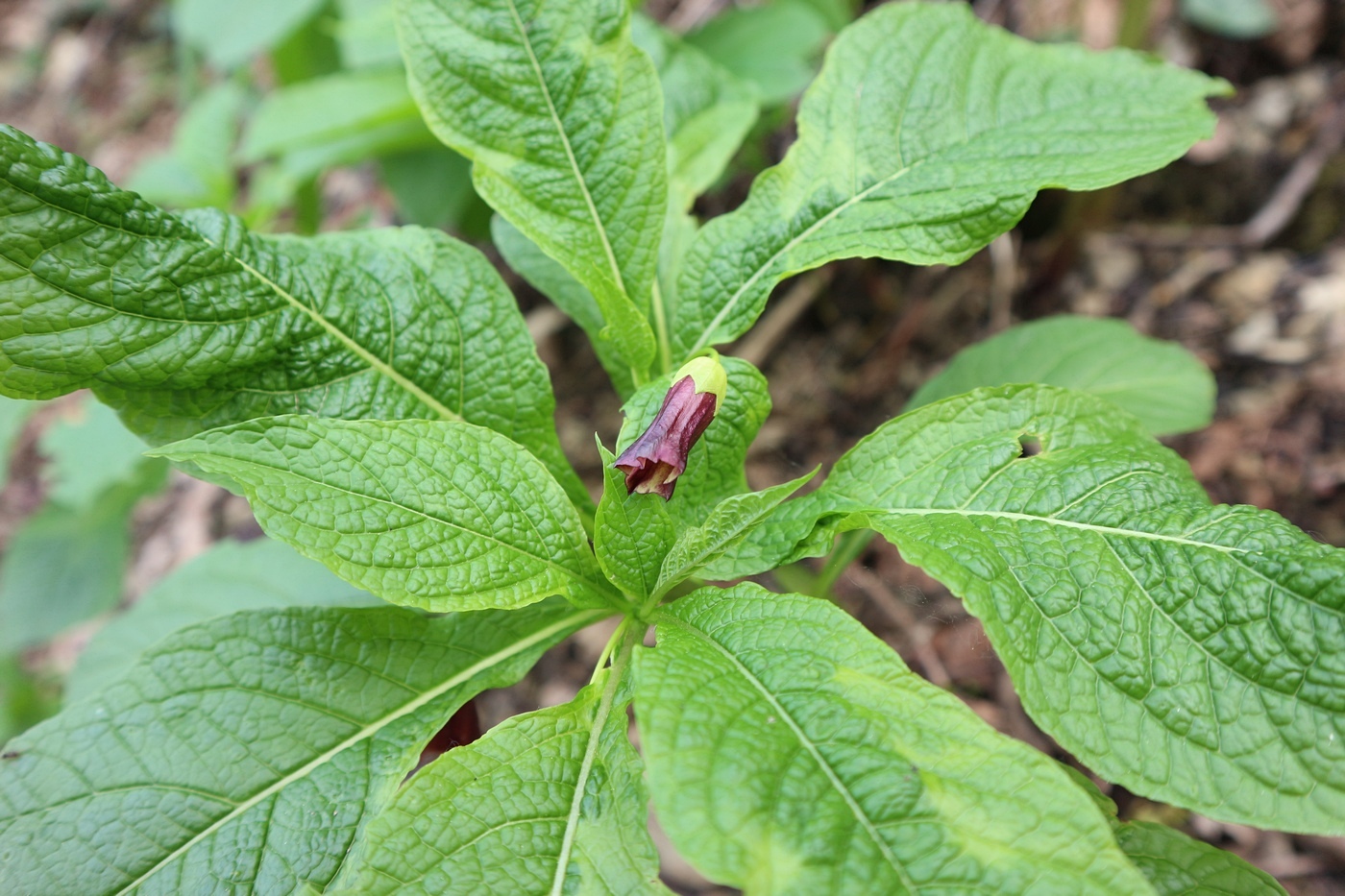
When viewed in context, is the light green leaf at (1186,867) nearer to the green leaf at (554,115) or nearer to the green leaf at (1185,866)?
the green leaf at (1185,866)

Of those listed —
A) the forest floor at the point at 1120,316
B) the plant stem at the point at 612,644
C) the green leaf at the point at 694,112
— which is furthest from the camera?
the forest floor at the point at 1120,316

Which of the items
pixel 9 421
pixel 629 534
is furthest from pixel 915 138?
pixel 9 421

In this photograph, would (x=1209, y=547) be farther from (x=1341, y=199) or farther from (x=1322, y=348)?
(x=1341, y=199)

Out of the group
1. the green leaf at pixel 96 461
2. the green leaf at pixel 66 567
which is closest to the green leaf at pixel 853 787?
the green leaf at pixel 96 461

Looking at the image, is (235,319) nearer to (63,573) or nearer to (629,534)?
(629,534)

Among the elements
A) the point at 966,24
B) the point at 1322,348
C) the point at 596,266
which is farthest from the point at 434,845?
the point at 1322,348

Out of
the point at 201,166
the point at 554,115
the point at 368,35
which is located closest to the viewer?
the point at 554,115

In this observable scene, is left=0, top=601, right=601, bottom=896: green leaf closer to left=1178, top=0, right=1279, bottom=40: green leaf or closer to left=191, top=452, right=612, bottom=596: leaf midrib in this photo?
left=191, top=452, right=612, bottom=596: leaf midrib

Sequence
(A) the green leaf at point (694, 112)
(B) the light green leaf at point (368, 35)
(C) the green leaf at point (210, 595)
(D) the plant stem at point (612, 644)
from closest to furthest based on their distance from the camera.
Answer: (D) the plant stem at point (612, 644) < (A) the green leaf at point (694, 112) < (C) the green leaf at point (210, 595) < (B) the light green leaf at point (368, 35)
